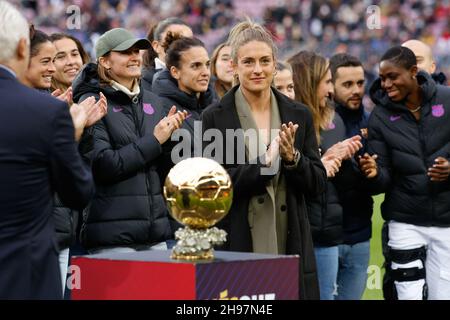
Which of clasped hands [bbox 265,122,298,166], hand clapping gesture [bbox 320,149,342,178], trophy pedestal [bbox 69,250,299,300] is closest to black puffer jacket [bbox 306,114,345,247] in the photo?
hand clapping gesture [bbox 320,149,342,178]

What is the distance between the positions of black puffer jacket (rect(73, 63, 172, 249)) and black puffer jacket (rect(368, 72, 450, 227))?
1861mm

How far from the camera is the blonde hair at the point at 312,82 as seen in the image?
6.81m

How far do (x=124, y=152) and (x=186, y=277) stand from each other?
234 centimetres

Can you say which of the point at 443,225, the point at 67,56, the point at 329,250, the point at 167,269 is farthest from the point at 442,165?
the point at 167,269

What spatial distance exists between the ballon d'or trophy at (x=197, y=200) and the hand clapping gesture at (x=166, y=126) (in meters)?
2.14

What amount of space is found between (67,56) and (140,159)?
1.47 metres

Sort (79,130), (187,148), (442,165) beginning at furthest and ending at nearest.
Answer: (442,165), (187,148), (79,130)

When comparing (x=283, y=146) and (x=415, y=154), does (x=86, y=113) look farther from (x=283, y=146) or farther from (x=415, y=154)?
(x=415, y=154)

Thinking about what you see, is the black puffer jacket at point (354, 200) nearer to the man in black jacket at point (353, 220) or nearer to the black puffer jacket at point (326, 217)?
the man in black jacket at point (353, 220)

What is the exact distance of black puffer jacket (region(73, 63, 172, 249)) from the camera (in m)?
5.62

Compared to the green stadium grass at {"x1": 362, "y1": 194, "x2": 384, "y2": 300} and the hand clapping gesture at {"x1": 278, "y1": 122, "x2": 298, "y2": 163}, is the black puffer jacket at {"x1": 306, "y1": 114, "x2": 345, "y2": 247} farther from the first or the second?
the green stadium grass at {"x1": 362, "y1": 194, "x2": 384, "y2": 300}

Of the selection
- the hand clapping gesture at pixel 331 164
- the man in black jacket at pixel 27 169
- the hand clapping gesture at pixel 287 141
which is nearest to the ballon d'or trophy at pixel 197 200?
the man in black jacket at pixel 27 169
